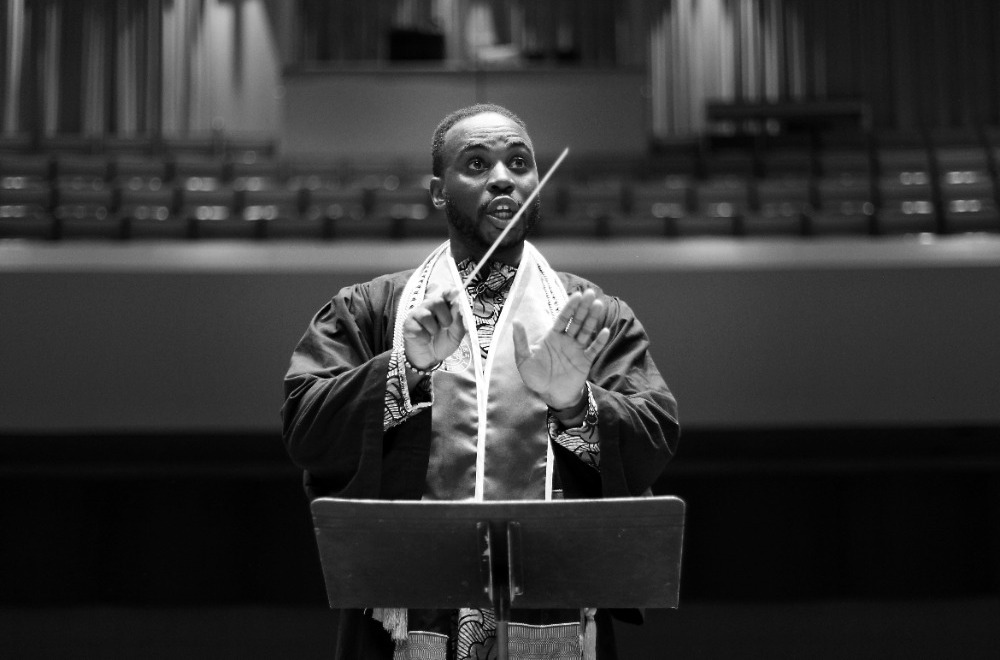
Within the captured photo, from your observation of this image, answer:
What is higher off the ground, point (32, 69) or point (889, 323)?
point (32, 69)

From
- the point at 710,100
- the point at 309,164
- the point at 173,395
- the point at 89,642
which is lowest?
the point at 89,642

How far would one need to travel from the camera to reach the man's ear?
5.74ft


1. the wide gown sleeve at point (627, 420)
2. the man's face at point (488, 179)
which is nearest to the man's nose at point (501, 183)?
the man's face at point (488, 179)

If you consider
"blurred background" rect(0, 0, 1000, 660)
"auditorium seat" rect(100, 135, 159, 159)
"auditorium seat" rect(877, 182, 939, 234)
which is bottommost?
"blurred background" rect(0, 0, 1000, 660)

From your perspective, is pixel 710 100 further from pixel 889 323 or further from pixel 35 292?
pixel 35 292

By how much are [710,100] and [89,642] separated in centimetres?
812

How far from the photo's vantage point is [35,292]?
426 centimetres

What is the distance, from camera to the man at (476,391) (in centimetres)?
149

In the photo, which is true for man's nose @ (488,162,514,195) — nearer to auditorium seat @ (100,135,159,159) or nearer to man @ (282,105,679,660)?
man @ (282,105,679,660)

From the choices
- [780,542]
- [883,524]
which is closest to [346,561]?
[780,542]

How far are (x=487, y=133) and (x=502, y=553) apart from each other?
71 cm

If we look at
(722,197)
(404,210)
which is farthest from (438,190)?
(722,197)

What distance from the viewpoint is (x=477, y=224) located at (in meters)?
1.67

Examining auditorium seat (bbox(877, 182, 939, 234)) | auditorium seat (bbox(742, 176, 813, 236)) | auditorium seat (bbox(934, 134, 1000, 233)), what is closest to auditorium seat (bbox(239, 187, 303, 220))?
auditorium seat (bbox(742, 176, 813, 236))
